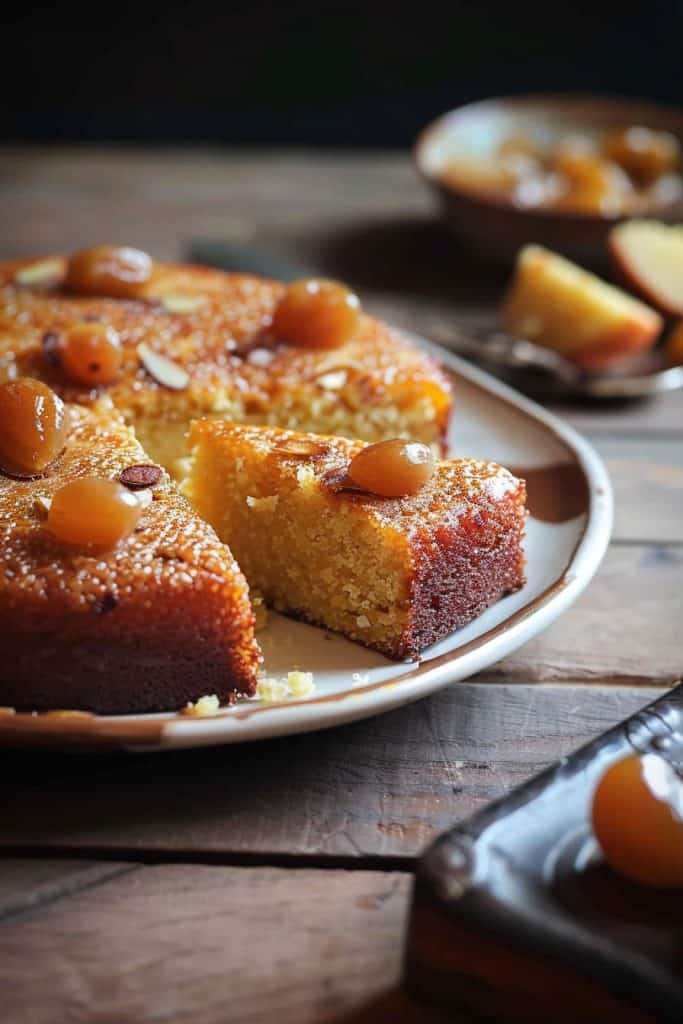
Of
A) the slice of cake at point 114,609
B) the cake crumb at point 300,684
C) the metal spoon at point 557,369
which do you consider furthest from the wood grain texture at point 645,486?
the slice of cake at point 114,609

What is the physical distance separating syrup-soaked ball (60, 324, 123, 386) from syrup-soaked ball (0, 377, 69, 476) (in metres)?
0.36

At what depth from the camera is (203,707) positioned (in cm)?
206

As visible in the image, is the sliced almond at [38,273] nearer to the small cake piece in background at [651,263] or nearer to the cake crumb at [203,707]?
the cake crumb at [203,707]

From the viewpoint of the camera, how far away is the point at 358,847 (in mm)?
1973

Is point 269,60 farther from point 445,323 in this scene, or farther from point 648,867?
point 648,867

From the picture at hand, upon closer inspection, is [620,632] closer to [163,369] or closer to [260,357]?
[260,357]

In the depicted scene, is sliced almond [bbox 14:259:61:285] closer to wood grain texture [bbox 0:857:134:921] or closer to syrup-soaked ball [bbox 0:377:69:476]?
syrup-soaked ball [bbox 0:377:69:476]

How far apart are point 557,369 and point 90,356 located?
5.37ft

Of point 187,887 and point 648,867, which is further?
point 187,887

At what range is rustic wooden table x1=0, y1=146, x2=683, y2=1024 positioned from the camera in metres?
1.71

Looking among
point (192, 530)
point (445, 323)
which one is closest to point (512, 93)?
point (445, 323)

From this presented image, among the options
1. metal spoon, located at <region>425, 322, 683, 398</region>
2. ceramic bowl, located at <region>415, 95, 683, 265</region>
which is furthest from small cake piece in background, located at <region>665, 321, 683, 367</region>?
ceramic bowl, located at <region>415, 95, 683, 265</region>

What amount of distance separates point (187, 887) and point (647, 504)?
1.84 meters

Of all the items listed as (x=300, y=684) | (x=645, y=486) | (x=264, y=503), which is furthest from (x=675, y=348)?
(x=300, y=684)
